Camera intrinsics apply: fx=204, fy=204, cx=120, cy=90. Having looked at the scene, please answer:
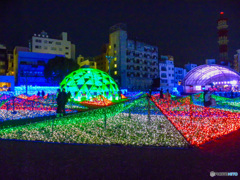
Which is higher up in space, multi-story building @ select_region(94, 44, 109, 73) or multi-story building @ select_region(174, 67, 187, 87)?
multi-story building @ select_region(94, 44, 109, 73)

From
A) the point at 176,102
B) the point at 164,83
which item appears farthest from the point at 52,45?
the point at 176,102

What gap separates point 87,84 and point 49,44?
43.8 metres

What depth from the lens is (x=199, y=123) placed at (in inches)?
406

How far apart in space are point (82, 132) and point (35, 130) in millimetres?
2237

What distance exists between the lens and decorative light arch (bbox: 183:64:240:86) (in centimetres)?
4600

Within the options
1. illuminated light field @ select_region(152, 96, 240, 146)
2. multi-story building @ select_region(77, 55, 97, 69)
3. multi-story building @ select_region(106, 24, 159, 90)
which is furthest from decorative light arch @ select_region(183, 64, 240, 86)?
multi-story building @ select_region(77, 55, 97, 69)

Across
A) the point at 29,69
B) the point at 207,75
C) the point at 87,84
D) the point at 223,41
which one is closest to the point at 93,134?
the point at 87,84

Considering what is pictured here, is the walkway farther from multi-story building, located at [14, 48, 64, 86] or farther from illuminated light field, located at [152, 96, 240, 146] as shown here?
multi-story building, located at [14, 48, 64, 86]

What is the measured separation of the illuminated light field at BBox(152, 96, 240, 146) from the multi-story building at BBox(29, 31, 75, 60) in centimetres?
6010

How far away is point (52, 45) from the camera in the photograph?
67.3m

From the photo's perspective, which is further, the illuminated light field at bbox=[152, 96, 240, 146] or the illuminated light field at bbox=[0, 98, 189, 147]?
the illuminated light field at bbox=[152, 96, 240, 146]

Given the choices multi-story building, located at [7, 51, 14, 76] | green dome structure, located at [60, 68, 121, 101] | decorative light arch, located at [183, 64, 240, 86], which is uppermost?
multi-story building, located at [7, 51, 14, 76]

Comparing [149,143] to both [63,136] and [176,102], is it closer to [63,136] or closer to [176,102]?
[63,136]

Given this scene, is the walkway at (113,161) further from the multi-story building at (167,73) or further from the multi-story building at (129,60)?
the multi-story building at (167,73)
